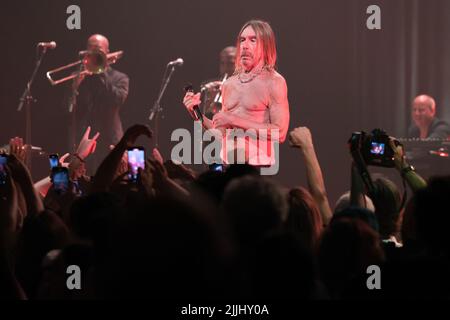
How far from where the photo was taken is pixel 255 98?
470 cm

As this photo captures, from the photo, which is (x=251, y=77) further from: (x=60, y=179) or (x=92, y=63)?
(x=92, y=63)

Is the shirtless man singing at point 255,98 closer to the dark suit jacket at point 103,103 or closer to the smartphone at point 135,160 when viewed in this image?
the smartphone at point 135,160

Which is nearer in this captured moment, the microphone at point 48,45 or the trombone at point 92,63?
the microphone at point 48,45

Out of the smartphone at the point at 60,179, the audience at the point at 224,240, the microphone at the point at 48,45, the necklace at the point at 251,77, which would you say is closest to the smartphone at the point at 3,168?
the audience at the point at 224,240

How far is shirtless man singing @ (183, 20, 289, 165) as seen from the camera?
4695mm

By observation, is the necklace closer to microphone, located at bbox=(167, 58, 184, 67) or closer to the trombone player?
microphone, located at bbox=(167, 58, 184, 67)

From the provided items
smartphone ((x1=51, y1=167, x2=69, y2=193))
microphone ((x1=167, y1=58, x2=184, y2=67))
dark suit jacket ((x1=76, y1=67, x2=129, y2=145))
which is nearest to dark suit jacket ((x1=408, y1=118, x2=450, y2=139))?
microphone ((x1=167, y1=58, x2=184, y2=67))

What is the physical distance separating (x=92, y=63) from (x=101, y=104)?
1.86 feet

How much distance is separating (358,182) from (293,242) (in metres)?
1.44

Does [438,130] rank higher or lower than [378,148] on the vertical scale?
lower

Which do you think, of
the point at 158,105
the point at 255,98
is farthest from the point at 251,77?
the point at 158,105

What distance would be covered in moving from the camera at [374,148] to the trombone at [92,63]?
21.5ft

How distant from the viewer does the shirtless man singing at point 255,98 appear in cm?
470
